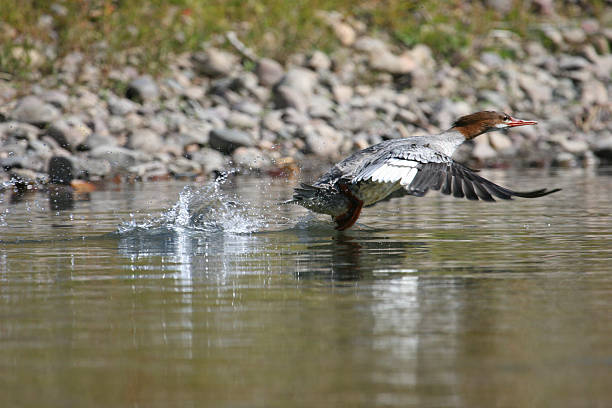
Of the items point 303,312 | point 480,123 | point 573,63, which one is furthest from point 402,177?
point 573,63

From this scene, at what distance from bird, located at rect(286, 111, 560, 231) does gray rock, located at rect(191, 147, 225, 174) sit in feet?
19.1

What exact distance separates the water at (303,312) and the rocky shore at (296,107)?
5.73 m

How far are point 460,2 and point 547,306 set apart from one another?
63.5 ft

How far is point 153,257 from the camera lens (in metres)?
6.49

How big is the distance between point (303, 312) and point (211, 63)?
13.4 meters

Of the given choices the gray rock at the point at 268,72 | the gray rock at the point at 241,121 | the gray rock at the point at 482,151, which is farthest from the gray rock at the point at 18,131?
the gray rock at the point at 482,151

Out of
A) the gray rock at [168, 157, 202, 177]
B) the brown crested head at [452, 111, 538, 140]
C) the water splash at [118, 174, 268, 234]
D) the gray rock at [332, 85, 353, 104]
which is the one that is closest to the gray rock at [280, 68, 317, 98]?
the gray rock at [332, 85, 353, 104]

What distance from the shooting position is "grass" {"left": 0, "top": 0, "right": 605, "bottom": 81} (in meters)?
16.6

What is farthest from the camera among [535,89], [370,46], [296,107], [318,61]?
[535,89]

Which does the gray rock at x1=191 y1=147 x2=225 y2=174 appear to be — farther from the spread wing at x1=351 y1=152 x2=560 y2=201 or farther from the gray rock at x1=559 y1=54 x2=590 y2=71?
the gray rock at x1=559 y1=54 x2=590 y2=71

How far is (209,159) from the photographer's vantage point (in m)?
14.2

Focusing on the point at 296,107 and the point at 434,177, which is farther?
the point at 296,107

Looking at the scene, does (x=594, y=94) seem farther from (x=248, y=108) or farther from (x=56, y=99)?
(x=56, y=99)

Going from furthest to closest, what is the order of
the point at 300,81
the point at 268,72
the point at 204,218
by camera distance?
1. the point at 268,72
2. the point at 300,81
3. the point at 204,218
